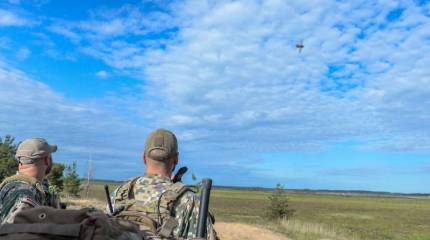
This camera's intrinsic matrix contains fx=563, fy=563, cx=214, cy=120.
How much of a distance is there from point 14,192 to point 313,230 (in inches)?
895

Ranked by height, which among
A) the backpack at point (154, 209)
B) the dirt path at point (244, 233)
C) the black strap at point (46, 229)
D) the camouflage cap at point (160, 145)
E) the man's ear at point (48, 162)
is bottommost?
the dirt path at point (244, 233)

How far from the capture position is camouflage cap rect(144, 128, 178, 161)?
3770 millimetres

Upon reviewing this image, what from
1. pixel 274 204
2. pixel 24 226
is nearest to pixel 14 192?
pixel 24 226

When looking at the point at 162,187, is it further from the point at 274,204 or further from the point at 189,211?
the point at 274,204

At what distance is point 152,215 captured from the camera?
361cm

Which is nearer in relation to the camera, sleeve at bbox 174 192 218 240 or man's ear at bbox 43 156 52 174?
sleeve at bbox 174 192 218 240

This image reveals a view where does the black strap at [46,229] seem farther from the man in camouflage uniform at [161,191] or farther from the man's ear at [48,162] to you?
the man's ear at [48,162]

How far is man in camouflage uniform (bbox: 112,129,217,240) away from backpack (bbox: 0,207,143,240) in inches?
49.8

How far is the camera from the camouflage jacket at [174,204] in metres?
3.53

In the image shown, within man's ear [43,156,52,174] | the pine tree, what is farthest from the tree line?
man's ear [43,156,52,174]

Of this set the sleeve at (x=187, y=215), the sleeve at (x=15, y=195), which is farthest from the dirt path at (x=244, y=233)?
the sleeve at (x=187, y=215)

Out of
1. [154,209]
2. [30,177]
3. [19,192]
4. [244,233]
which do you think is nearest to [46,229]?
[154,209]

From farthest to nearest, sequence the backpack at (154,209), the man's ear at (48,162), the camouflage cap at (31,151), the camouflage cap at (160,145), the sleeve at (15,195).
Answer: the man's ear at (48,162)
the camouflage cap at (31,151)
the sleeve at (15,195)
the camouflage cap at (160,145)
the backpack at (154,209)

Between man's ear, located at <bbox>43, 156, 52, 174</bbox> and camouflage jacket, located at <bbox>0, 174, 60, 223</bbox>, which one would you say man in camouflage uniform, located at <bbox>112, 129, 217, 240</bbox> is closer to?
camouflage jacket, located at <bbox>0, 174, 60, 223</bbox>
